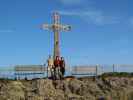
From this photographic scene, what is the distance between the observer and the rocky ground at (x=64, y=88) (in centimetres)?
2922

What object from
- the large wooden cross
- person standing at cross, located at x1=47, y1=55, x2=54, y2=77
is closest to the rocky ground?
person standing at cross, located at x1=47, y1=55, x2=54, y2=77

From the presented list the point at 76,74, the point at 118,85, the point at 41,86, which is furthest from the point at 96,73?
the point at 41,86

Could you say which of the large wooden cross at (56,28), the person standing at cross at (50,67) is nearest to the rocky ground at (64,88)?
the person standing at cross at (50,67)

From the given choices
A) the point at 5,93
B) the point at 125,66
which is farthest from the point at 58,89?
the point at 125,66

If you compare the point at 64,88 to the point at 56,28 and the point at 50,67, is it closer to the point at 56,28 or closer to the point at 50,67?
the point at 50,67

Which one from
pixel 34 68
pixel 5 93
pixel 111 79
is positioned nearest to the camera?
pixel 5 93

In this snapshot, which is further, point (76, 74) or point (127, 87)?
point (76, 74)

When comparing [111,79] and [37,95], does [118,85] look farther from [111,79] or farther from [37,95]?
[37,95]

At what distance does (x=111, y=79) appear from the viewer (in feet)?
103

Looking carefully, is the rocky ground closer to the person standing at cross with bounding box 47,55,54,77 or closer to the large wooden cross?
the person standing at cross with bounding box 47,55,54,77

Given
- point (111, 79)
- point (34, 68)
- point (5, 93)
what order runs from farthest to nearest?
point (34, 68) → point (111, 79) → point (5, 93)

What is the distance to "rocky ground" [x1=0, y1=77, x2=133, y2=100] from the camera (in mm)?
Result: 29219

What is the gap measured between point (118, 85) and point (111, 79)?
783 millimetres

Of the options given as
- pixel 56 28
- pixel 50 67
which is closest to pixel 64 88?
pixel 50 67
